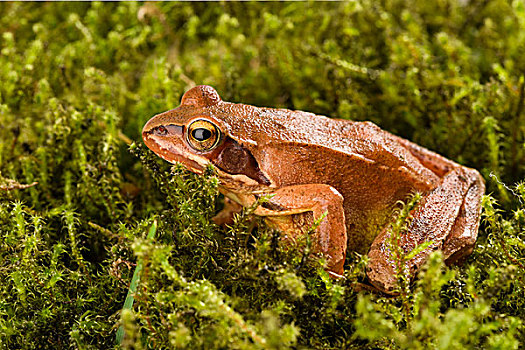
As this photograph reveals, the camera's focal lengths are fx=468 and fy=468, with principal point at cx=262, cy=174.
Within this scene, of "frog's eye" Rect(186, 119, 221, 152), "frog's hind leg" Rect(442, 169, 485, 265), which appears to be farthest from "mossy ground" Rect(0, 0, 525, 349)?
"frog's eye" Rect(186, 119, 221, 152)

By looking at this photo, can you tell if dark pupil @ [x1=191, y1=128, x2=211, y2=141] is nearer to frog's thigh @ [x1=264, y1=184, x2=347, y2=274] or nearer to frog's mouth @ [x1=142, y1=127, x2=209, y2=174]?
frog's mouth @ [x1=142, y1=127, x2=209, y2=174]

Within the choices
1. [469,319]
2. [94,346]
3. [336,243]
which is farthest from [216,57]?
[469,319]

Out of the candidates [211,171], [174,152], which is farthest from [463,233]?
[174,152]

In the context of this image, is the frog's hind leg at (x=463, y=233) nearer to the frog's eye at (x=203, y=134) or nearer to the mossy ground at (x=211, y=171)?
the mossy ground at (x=211, y=171)

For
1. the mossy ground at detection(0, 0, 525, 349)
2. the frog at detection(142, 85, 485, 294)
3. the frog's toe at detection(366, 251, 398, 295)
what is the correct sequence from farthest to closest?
the frog at detection(142, 85, 485, 294)
the frog's toe at detection(366, 251, 398, 295)
the mossy ground at detection(0, 0, 525, 349)

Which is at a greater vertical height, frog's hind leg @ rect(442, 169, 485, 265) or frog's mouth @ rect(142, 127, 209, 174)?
frog's mouth @ rect(142, 127, 209, 174)

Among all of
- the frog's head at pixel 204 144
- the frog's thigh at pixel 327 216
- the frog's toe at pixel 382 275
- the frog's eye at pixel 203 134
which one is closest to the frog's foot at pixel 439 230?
the frog's toe at pixel 382 275
